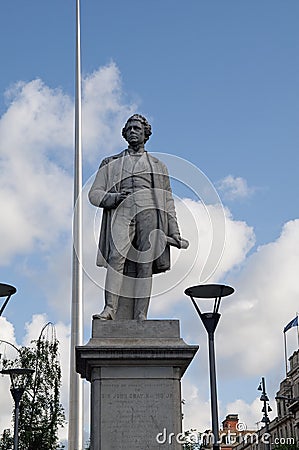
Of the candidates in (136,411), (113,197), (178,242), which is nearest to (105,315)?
(136,411)

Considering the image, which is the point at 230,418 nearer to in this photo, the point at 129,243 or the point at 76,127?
the point at 76,127

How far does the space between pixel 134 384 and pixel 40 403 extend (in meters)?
22.1

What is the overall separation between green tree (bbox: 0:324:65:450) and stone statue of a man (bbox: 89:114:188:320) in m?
20.4

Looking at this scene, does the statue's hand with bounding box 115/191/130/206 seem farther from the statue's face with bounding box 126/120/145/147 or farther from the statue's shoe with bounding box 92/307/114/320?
the statue's shoe with bounding box 92/307/114/320

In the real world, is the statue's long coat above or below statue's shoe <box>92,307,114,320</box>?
above

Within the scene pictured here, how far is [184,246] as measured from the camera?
49.5 feet

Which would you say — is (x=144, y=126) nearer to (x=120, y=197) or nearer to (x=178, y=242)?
(x=120, y=197)

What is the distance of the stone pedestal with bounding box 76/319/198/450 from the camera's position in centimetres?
1317

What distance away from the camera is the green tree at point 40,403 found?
111 ft

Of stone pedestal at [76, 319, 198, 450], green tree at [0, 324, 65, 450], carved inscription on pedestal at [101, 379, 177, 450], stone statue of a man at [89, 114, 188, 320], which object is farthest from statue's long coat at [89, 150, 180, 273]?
green tree at [0, 324, 65, 450]

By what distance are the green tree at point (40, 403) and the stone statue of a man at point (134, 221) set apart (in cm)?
2041

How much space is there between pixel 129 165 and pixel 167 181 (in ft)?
2.65

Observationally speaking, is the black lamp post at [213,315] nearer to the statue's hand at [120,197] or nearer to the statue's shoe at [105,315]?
the statue's hand at [120,197]

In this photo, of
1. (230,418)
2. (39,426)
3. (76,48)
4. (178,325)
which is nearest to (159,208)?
(178,325)
